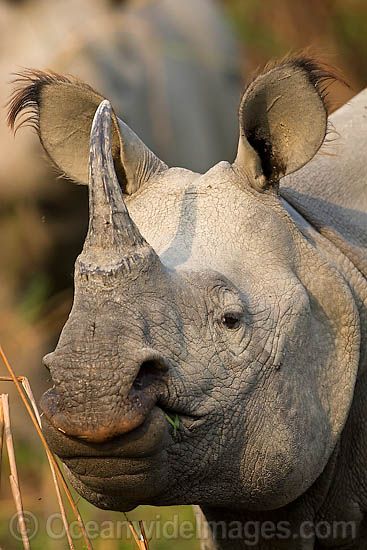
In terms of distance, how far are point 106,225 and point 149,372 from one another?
279mm

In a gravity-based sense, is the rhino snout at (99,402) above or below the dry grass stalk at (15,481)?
above

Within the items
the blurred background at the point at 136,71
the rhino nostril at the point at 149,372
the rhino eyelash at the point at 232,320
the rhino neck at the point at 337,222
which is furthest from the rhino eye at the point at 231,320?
the blurred background at the point at 136,71

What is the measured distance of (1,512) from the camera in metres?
4.83

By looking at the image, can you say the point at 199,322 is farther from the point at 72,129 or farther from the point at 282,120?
the point at 72,129

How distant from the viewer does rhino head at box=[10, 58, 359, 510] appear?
9.05 feet

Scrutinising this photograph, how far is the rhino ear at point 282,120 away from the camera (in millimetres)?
3293

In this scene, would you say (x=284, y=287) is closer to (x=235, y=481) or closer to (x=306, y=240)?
(x=306, y=240)

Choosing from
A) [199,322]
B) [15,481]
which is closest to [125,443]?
[199,322]

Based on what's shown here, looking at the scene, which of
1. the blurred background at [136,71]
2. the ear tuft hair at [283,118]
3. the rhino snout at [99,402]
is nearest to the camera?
the rhino snout at [99,402]

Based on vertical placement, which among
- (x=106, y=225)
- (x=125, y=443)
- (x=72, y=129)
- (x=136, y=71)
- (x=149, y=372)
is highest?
(x=136, y=71)

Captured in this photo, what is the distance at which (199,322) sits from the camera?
2.96 meters

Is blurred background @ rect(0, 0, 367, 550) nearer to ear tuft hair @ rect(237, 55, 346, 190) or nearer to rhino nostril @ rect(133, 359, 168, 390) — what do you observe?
ear tuft hair @ rect(237, 55, 346, 190)

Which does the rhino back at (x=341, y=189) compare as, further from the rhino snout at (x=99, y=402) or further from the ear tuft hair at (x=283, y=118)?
the rhino snout at (x=99, y=402)

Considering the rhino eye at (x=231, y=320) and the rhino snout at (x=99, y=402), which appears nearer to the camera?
the rhino snout at (x=99, y=402)
